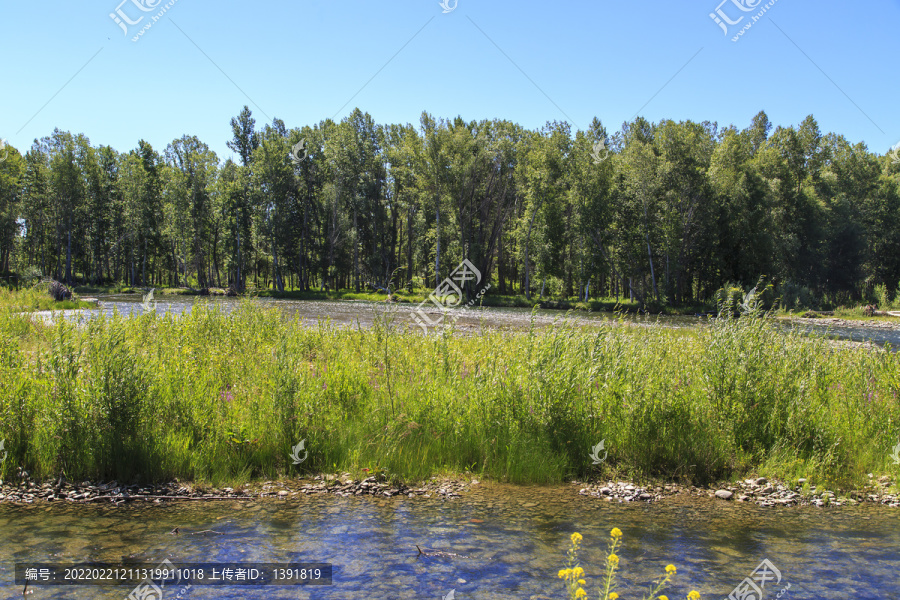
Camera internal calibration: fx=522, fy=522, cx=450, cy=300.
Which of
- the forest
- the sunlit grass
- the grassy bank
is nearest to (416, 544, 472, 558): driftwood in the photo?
the grassy bank

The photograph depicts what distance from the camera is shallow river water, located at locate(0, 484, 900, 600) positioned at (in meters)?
5.57

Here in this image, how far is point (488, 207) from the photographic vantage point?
64875 millimetres

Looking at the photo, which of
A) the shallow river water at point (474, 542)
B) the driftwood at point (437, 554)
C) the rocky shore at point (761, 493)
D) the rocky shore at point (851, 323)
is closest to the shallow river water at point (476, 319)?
the rocky shore at point (851, 323)

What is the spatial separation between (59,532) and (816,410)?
1155cm

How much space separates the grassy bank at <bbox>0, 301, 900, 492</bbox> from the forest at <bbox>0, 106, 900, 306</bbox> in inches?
1684

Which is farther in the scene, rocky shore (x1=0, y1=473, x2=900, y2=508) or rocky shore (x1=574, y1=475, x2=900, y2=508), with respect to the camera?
rocky shore (x1=574, y1=475, x2=900, y2=508)

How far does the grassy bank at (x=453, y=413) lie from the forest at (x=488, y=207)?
42773mm

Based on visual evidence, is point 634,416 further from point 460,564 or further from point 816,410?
point 460,564

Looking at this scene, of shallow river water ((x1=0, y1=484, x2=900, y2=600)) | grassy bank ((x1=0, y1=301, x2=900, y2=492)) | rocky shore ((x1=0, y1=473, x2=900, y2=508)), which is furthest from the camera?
grassy bank ((x1=0, y1=301, x2=900, y2=492))

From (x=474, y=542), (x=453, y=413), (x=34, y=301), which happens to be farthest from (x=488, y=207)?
(x=474, y=542)

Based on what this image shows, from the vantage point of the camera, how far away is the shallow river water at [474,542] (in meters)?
5.57

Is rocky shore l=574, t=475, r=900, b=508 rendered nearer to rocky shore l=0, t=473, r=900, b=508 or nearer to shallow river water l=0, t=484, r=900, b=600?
rocky shore l=0, t=473, r=900, b=508

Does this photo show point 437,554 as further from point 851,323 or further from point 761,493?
point 851,323

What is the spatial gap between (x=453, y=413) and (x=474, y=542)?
9.12ft
